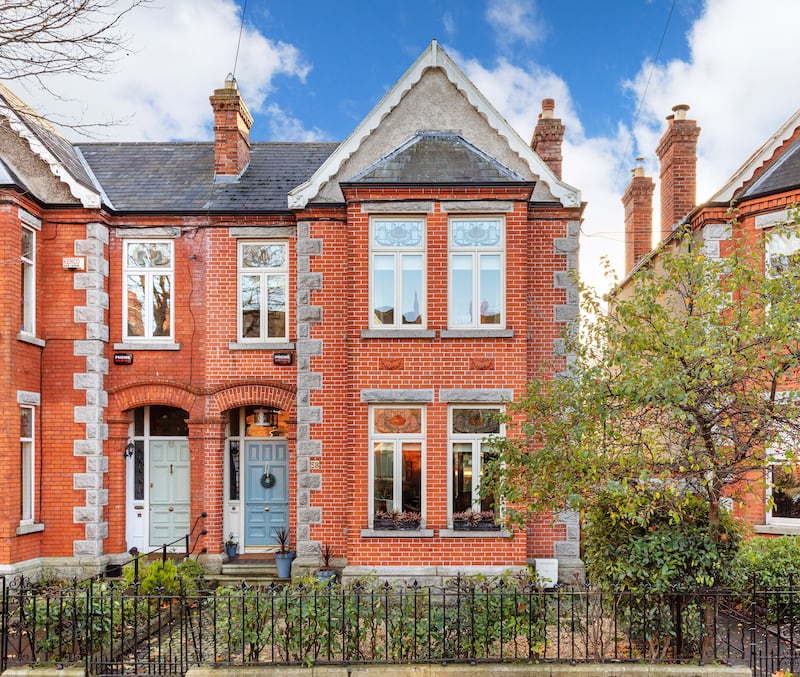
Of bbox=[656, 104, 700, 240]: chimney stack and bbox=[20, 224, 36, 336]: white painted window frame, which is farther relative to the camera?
bbox=[656, 104, 700, 240]: chimney stack

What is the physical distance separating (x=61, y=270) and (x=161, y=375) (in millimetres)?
2754

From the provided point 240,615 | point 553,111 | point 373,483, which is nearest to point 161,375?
point 373,483

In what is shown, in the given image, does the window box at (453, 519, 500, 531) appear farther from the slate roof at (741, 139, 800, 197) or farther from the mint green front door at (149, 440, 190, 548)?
the slate roof at (741, 139, 800, 197)

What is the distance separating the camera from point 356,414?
11.2 metres

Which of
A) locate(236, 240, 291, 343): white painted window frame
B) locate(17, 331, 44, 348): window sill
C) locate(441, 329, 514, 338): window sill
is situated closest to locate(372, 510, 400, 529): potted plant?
locate(441, 329, 514, 338): window sill

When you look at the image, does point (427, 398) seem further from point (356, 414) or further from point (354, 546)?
point (354, 546)

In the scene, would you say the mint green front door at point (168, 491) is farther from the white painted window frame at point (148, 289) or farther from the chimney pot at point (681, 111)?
the chimney pot at point (681, 111)

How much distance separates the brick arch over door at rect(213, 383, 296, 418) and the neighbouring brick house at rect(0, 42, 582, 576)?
56mm

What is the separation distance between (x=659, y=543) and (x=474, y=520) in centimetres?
425

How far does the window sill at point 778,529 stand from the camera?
1159 centimetres

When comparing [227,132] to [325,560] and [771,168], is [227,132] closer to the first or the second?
[325,560]

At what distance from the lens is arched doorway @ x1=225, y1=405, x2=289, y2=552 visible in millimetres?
13078

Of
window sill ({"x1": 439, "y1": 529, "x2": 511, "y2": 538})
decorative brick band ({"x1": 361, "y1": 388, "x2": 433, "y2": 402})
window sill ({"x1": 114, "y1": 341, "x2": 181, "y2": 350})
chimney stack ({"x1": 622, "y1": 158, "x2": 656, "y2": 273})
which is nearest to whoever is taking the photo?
window sill ({"x1": 439, "y1": 529, "x2": 511, "y2": 538})

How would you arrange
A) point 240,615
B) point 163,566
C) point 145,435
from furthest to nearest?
point 145,435 < point 163,566 < point 240,615
